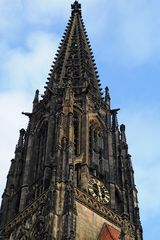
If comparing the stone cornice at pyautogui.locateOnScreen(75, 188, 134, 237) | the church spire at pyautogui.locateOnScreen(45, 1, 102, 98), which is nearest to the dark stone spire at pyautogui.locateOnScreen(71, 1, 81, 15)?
the church spire at pyautogui.locateOnScreen(45, 1, 102, 98)

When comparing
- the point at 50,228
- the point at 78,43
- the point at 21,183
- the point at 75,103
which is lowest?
the point at 50,228

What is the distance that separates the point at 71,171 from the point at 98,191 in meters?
2.84

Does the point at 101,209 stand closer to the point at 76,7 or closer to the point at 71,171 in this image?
the point at 71,171

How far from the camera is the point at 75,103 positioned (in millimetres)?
42781

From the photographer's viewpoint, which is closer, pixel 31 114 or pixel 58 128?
pixel 58 128

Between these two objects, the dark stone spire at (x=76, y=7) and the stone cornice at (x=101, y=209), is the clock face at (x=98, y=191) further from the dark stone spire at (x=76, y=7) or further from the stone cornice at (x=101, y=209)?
the dark stone spire at (x=76, y=7)

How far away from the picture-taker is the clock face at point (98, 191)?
3584cm

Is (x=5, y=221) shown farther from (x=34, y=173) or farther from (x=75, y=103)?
(x=75, y=103)

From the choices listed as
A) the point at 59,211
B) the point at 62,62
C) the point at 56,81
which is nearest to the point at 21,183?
the point at 59,211

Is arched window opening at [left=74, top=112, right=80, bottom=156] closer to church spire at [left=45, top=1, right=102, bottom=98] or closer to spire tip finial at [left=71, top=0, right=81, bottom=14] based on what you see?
church spire at [left=45, top=1, right=102, bottom=98]

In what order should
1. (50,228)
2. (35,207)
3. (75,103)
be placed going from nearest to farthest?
(50,228), (35,207), (75,103)

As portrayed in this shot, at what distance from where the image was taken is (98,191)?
119 feet

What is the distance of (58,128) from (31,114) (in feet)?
23.0

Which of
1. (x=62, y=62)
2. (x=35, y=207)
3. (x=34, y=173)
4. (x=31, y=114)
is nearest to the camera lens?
(x=35, y=207)
